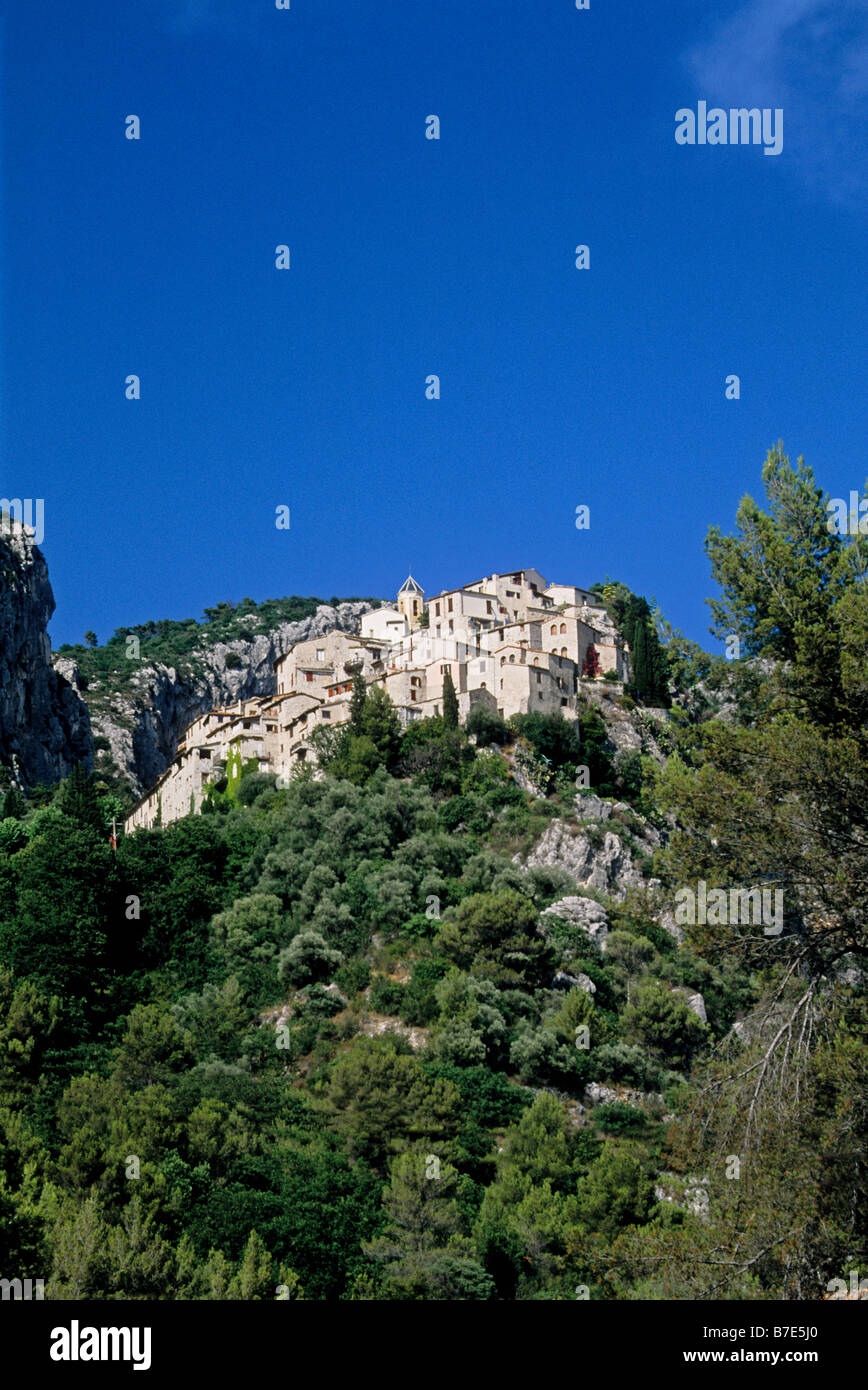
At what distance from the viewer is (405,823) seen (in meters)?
65.3

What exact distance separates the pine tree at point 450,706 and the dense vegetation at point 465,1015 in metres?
0.47

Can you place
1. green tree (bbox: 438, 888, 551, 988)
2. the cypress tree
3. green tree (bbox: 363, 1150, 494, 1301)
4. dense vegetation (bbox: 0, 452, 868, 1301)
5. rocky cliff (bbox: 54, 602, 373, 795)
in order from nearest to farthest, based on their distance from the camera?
dense vegetation (bbox: 0, 452, 868, 1301) → green tree (bbox: 363, 1150, 494, 1301) → green tree (bbox: 438, 888, 551, 988) → the cypress tree → rocky cliff (bbox: 54, 602, 373, 795)

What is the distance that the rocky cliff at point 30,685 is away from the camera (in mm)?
100812

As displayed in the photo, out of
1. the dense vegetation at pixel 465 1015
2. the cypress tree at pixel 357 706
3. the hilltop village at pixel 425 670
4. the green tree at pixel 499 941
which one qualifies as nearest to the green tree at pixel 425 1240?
the dense vegetation at pixel 465 1015

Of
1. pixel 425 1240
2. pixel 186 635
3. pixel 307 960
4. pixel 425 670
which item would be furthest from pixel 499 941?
pixel 186 635

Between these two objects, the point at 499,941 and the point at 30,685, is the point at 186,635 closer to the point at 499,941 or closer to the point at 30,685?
the point at 30,685

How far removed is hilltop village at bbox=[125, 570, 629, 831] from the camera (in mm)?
77250

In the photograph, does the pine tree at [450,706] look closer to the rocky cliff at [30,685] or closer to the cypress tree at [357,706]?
the cypress tree at [357,706]

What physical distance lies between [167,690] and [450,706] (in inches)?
3080

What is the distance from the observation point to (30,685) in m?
106

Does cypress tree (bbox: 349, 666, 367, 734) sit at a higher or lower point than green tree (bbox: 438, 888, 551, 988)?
higher

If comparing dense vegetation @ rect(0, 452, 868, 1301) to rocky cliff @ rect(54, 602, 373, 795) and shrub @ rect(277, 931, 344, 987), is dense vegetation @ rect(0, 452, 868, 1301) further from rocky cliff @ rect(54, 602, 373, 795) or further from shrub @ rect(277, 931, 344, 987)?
rocky cliff @ rect(54, 602, 373, 795)

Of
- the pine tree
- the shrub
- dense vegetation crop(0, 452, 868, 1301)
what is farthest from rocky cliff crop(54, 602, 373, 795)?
the shrub

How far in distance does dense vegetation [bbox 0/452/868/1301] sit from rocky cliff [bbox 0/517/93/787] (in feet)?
99.7
